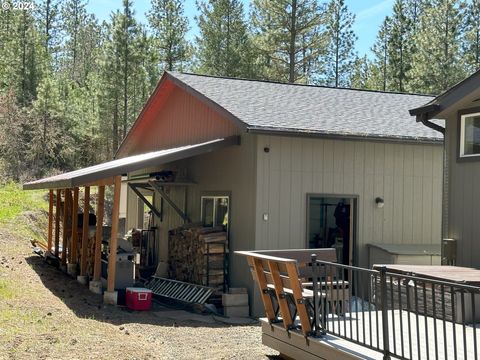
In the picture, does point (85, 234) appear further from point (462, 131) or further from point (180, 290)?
point (462, 131)

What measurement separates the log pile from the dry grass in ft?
3.16

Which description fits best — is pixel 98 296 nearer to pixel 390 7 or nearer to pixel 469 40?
pixel 469 40

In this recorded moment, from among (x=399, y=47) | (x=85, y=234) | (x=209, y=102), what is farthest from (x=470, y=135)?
(x=399, y=47)

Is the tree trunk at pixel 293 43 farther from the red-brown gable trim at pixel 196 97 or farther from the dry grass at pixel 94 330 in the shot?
the dry grass at pixel 94 330

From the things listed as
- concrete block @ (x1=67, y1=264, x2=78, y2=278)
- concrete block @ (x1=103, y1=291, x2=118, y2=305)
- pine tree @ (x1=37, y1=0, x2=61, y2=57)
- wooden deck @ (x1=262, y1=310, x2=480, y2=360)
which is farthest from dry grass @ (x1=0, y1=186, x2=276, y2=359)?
pine tree @ (x1=37, y1=0, x2=61, y2=57)

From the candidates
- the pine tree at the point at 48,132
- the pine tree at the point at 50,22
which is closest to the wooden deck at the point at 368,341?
the pine tree at the point at 48,132

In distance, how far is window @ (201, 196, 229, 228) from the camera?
1177 centimetres

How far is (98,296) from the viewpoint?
437 inches

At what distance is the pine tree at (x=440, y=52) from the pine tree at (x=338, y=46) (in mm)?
5091

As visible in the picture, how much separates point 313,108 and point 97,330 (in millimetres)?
6580

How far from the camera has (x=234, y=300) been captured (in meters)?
10.4

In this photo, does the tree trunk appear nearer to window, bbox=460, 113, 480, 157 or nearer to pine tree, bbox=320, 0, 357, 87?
pine tree, bbox=320, 0, 357, 87

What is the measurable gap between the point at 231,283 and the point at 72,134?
21363 millimetres

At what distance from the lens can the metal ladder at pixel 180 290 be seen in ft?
35.3
